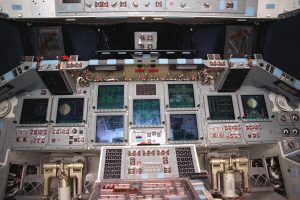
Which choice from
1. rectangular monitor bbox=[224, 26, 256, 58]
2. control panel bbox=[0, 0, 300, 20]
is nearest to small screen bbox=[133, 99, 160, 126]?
control panel bbox=[0, 0, 300, 20]

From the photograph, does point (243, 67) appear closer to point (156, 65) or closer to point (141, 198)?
point (156, 65)

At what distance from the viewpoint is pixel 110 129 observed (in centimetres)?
435

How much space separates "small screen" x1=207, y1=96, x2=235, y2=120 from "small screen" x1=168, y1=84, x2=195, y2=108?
27 cm

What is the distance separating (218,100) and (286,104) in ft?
3.27

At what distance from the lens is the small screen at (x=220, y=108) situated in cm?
446

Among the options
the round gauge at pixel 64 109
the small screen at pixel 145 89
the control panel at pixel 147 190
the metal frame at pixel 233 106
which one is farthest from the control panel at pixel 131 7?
the control panel at pixel 147 190

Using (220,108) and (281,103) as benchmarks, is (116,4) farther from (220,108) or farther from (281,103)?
(281,103)

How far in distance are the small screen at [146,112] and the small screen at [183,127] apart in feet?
0.78

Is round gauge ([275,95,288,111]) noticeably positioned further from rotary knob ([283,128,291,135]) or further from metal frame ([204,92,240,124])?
metal frame ([204,92,240,124])

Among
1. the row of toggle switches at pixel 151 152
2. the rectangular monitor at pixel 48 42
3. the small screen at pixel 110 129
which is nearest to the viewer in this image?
the row of toggle switches at pixel 151 152

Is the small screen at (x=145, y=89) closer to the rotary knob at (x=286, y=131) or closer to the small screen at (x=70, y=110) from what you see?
the small screen at (x=70, y=110)

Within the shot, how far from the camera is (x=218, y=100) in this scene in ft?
15.0

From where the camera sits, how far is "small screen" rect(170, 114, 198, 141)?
14.2 feet

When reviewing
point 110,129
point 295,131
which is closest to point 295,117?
point 295,131
